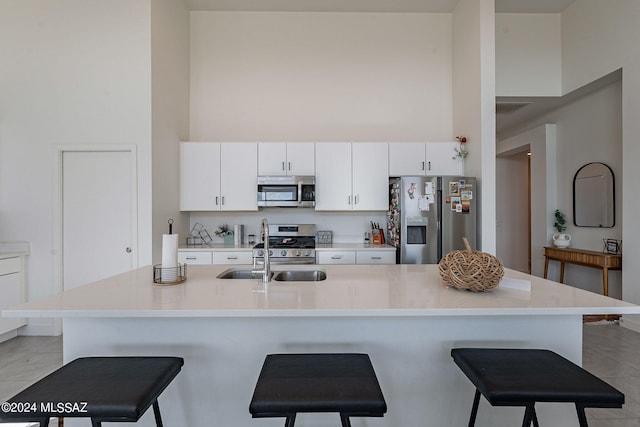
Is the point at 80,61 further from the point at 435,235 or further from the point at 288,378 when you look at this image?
the point at 435,235

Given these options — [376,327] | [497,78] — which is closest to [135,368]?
[376,327]

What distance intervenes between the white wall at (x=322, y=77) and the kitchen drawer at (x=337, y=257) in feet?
5.08

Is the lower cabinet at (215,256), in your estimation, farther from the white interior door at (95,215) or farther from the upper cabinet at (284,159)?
the upper cabinet at (284,159)

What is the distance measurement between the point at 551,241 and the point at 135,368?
570 cm

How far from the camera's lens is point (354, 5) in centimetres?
403

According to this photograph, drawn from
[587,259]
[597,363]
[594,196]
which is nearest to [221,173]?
[597,363]

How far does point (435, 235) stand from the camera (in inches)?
133

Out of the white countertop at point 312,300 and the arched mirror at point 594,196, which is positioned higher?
the arched mirror at point 594,196

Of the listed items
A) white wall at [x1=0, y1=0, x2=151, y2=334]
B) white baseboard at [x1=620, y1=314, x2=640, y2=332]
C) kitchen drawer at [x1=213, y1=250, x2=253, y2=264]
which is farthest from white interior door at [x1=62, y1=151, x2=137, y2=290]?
white baseboard at [x1=620, y1=314, x2=640, y2=332]

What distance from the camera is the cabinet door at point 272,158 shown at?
12.4 ft

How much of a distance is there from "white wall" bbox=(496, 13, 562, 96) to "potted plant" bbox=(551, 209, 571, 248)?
1.78 m

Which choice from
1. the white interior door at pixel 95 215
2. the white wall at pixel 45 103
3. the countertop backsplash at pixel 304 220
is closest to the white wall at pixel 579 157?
the countertop backsplash at pixel 304 220

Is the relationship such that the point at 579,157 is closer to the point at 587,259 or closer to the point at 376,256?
the point at 587,259

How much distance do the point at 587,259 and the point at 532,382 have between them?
3.88 metres
